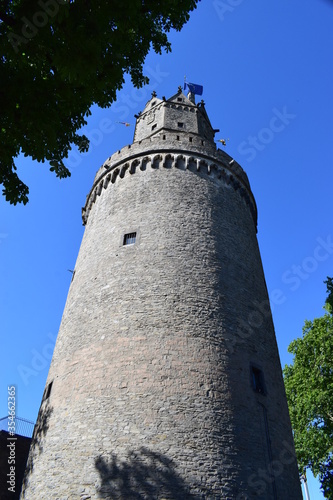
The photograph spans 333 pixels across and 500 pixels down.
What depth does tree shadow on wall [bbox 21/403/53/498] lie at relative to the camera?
33.0 ft

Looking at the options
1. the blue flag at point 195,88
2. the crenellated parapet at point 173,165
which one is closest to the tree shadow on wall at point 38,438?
the crenellated parapet at point 173,165

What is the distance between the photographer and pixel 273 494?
9.06m

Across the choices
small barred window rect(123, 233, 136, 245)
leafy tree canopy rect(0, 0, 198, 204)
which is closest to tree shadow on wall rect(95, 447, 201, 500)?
leafy tree canopy rect(0, 0, 198, 204)

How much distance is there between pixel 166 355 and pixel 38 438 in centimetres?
420

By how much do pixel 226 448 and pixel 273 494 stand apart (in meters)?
1.66

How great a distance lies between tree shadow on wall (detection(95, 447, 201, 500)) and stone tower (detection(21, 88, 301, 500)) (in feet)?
0.07

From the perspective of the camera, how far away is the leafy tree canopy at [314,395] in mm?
16734

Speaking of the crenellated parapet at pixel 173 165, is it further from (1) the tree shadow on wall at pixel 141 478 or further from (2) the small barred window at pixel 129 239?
(1) the tree shadow on wall at pixel 141 478

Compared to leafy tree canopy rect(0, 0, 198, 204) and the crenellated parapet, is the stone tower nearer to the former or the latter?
the crenellated parapet

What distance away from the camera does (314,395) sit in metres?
17.7

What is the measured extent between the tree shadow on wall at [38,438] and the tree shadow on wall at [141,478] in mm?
2383

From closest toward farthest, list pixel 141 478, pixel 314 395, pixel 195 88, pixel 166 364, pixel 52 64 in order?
pixel 52 64
pixel 141 478
pixel 166 364
pixel 314 395
pixel 195 88

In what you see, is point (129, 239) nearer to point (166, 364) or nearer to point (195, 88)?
point (166, 364)

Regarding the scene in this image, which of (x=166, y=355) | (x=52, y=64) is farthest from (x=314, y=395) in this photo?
(x=52, y=64)
